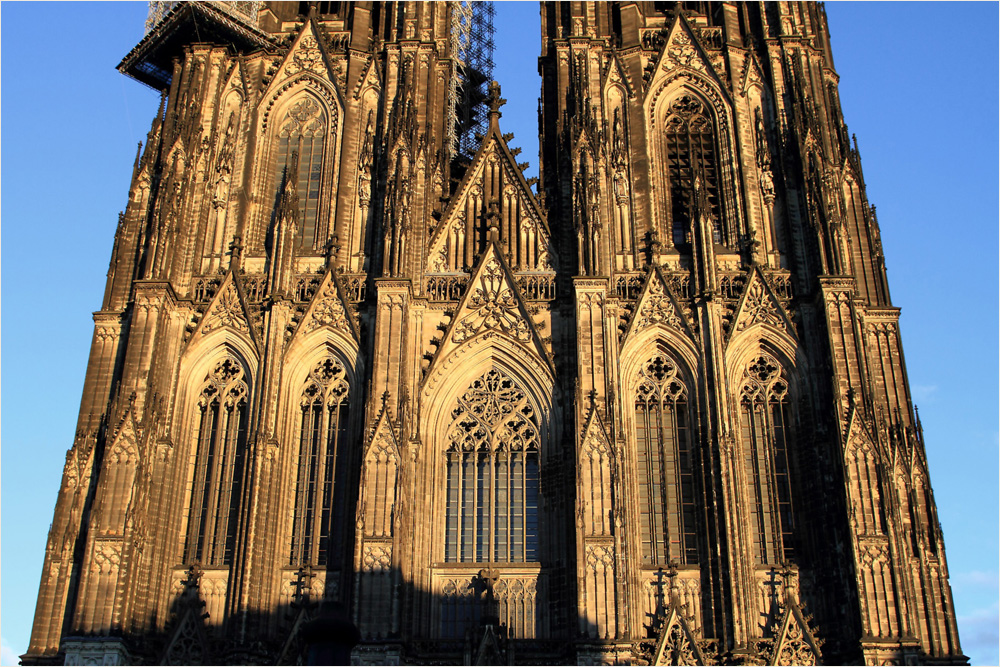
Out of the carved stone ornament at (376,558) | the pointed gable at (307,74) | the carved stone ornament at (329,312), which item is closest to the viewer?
the carved stone ornament at (376,558)

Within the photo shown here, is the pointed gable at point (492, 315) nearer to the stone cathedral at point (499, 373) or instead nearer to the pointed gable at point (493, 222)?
the stone cathedral at point (499, 373)

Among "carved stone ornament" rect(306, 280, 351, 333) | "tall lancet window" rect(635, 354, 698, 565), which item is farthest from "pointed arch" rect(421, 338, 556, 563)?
"carved stone ornament" rect(306, 280, 351, 333)

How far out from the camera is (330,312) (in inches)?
1193

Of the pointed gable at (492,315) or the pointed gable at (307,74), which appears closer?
the pointed gable at (492,315)

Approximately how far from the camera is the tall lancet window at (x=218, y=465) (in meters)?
28.0

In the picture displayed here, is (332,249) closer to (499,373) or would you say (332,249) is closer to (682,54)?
(499,373)

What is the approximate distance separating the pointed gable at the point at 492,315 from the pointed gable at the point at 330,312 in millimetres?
2552

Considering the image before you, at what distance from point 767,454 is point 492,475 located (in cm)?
704

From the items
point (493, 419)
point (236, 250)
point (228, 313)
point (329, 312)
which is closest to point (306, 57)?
point (236, 250)

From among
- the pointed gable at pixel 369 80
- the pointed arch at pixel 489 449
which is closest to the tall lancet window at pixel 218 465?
the pointed arch at pixel 489 449

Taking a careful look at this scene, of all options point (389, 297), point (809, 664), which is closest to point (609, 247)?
point (389, 297)

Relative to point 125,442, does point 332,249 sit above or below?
above

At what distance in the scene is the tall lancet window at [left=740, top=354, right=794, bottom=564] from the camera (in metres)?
27.4

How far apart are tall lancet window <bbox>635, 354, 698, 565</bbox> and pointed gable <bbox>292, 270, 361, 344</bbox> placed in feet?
25.8
